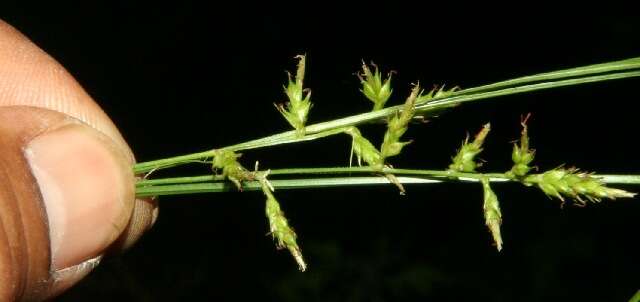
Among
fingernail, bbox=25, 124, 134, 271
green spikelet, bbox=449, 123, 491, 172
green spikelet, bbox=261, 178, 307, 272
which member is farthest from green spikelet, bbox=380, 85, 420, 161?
fingernail, bbox=25, 124, 134, 271

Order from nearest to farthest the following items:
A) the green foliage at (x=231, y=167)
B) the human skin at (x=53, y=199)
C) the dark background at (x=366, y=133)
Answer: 1. the green foliage at (x=231, y=167)
2. the human skin at (x=53, y=199)
3. the dark background at (x=366, y=133)

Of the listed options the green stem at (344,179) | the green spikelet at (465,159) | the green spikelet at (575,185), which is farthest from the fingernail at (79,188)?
the green spikelet at (575,185)

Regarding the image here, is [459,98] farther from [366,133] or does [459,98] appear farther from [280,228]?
[366,133]

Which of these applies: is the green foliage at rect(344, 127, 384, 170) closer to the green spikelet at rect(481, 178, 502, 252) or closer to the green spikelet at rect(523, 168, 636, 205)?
the green spikelet at rect(481, 178, 502, 252)

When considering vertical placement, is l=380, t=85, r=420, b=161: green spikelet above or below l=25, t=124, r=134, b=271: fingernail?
above

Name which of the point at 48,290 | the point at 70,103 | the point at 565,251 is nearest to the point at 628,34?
the point at 565,251

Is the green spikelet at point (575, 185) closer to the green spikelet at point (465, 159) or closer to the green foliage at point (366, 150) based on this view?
the green spikelet at point (465, 159)
